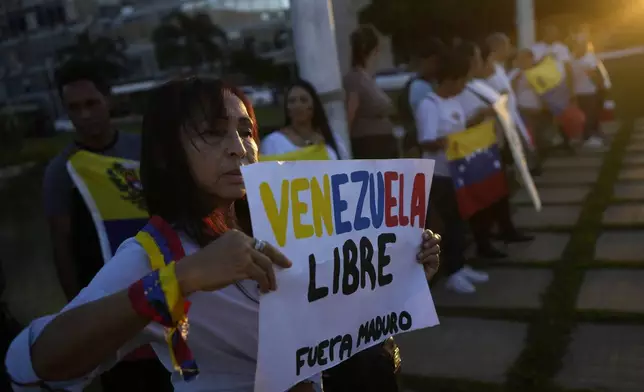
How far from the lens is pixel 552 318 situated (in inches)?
146

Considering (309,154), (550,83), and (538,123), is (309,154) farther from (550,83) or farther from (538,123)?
(538,123)

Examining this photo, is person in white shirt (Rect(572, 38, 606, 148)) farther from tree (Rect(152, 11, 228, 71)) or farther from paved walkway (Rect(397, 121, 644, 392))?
tree (Rect(152, 11, 228, 71))

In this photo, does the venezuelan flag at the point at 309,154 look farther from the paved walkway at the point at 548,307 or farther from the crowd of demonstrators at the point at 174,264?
the paved walkway at the point at 548,307

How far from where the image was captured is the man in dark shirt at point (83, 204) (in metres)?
2.23

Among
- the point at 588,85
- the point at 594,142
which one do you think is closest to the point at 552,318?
the point at 588,85

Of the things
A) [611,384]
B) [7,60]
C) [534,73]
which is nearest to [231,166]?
[611,384]

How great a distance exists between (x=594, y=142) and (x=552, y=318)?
20.0 feet

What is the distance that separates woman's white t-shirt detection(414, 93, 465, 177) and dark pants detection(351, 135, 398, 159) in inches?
22.3

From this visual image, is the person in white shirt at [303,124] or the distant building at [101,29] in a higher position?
the distant building at [101,29]

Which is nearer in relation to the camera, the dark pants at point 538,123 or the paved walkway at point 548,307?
the paved walkway at point 548,307

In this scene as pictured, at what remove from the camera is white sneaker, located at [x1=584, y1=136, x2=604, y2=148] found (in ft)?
29.5

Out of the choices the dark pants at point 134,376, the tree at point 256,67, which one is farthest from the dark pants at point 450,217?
the tree at point 256,67

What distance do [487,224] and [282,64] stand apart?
561 centimetres

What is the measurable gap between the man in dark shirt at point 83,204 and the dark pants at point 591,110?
774cm
